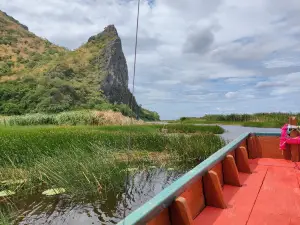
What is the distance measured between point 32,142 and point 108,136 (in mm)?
4438

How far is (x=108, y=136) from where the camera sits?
557 inches

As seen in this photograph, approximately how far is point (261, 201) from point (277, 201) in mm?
200

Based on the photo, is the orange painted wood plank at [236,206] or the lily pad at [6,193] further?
the lily pad at [6,193]

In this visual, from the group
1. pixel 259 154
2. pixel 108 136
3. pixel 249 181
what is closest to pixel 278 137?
pixel 259 154

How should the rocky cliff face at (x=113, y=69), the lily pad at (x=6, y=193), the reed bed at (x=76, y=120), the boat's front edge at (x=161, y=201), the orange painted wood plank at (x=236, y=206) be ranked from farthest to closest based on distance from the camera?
the rocky cliff face at (x=113, y=69) < the reed bed at (x=76, y=120) < the lily pad at (x=6, y=193) < the orange painted wood plank at (x=236, y=206) < the boat's front edge at (x=161, y=201)

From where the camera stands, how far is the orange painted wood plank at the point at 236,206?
305 cm

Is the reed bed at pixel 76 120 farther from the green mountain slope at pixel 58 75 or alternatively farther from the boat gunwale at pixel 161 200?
the boat gunwale at pixel 161 200

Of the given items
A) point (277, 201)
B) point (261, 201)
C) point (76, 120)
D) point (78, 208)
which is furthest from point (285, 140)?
point (76, 120)

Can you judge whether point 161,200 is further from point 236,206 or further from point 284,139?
point 284,139

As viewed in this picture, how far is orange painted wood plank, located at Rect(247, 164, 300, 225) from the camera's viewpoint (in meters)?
3.08

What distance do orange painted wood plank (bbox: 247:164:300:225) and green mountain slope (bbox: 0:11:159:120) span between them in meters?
34.1

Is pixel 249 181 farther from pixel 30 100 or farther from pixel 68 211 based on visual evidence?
pixel 30 100

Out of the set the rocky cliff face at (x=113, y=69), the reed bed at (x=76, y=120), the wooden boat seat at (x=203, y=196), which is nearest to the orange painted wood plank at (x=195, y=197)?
Answer: the wooden boat seat at (x=203, y=196)

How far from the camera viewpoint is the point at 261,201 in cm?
365
